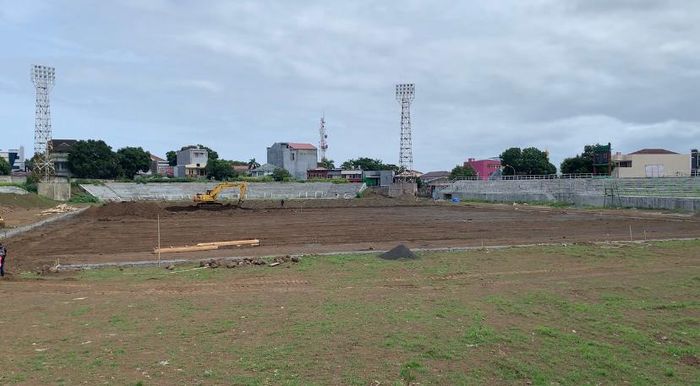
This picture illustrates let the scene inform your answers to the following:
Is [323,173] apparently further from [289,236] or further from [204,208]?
[289,236]

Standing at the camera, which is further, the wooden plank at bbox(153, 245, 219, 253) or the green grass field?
the wooden plank at bbox(153, 245, 219, 253)

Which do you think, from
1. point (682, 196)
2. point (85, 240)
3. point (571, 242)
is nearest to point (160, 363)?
point (571, 242)

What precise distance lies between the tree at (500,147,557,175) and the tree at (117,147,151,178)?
75477 millimetres

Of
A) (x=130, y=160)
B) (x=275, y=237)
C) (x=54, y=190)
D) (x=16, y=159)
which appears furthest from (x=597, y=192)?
(x=16, y=159)

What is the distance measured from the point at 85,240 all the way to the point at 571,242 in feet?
77.2

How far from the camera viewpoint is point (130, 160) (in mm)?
108062

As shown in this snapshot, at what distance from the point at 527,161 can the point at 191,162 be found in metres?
77.4

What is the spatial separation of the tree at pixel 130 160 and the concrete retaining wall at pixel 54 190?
34854mm

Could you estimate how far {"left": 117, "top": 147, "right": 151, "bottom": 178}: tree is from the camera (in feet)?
352

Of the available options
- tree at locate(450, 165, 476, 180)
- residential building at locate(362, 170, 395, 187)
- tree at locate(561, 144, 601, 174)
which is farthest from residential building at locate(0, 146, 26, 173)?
tree at locate(561, 144, 601, 174)

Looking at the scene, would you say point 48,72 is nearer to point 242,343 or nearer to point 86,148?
point 86,148

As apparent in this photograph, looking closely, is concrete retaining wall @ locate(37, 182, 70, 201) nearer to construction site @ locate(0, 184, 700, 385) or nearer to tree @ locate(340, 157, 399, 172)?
construction site @ locate(0, 184, 700, 385)

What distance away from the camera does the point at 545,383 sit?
6641mm

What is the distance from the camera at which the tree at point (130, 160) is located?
107387 millimetres
